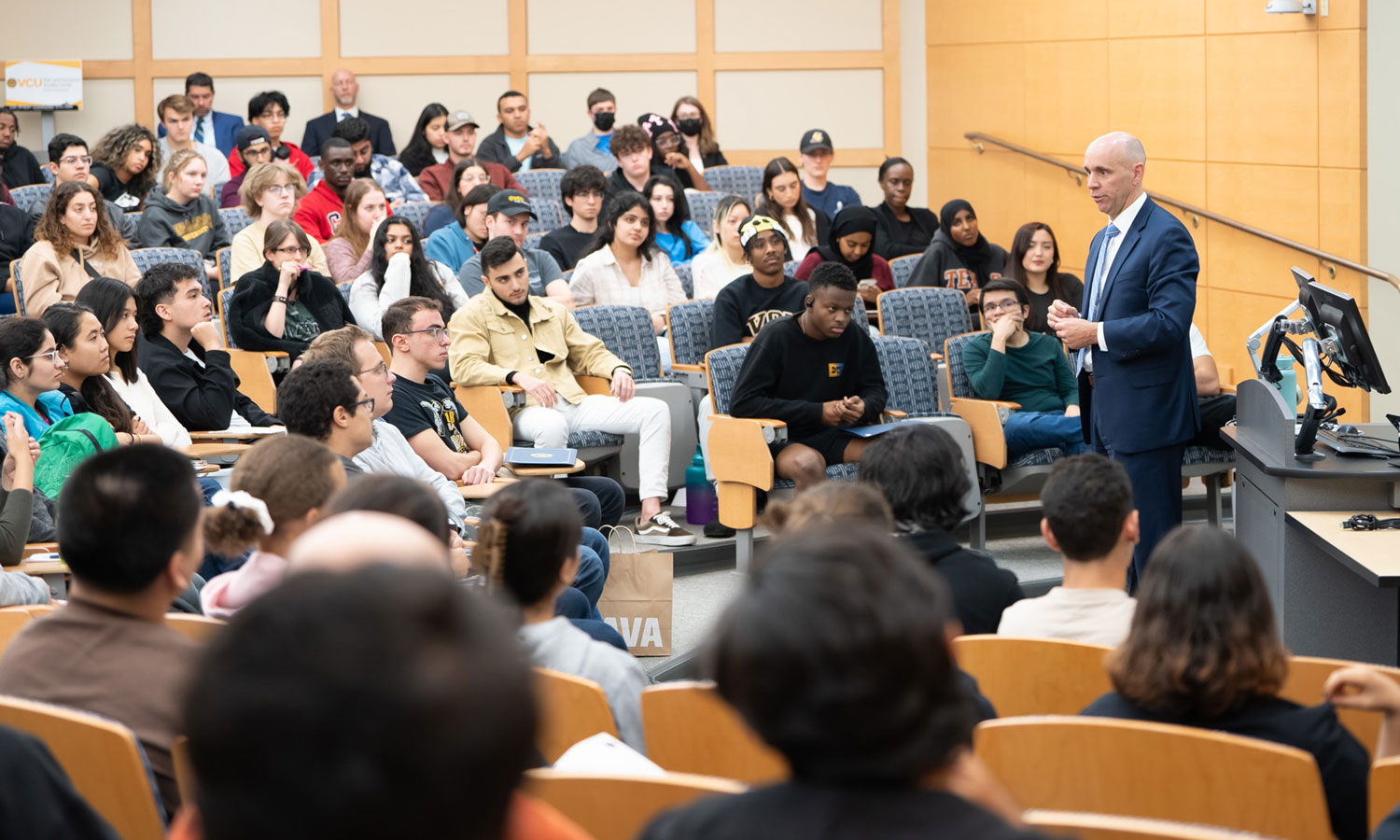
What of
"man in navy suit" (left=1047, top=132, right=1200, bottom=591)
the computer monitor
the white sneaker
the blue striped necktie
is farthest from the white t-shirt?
the white sneaker

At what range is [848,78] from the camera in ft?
34.2

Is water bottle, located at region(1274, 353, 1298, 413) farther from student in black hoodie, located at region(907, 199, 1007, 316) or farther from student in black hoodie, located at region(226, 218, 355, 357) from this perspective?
student in black hoodie, located at region(226, 218, 355, 357)

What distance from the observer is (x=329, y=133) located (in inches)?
387

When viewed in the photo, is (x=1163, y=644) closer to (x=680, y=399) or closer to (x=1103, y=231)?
(x=1103, y=231)

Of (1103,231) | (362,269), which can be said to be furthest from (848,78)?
(1103,231)

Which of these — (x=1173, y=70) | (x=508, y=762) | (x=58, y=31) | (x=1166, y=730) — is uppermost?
(x=58, y=31)

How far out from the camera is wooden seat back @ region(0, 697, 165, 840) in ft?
5.28

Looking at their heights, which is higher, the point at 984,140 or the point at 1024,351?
the point at 984,140

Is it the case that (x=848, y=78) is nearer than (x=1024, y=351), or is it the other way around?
(x=1024, y=351)

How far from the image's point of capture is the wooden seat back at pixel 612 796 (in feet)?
4.63

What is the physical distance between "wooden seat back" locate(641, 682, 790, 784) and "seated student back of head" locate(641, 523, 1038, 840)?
90 centimetres

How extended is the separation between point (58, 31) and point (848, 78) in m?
5.71

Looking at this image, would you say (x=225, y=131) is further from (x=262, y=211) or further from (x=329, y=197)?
(x=262, y=211)

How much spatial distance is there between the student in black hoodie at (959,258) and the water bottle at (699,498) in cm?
208
